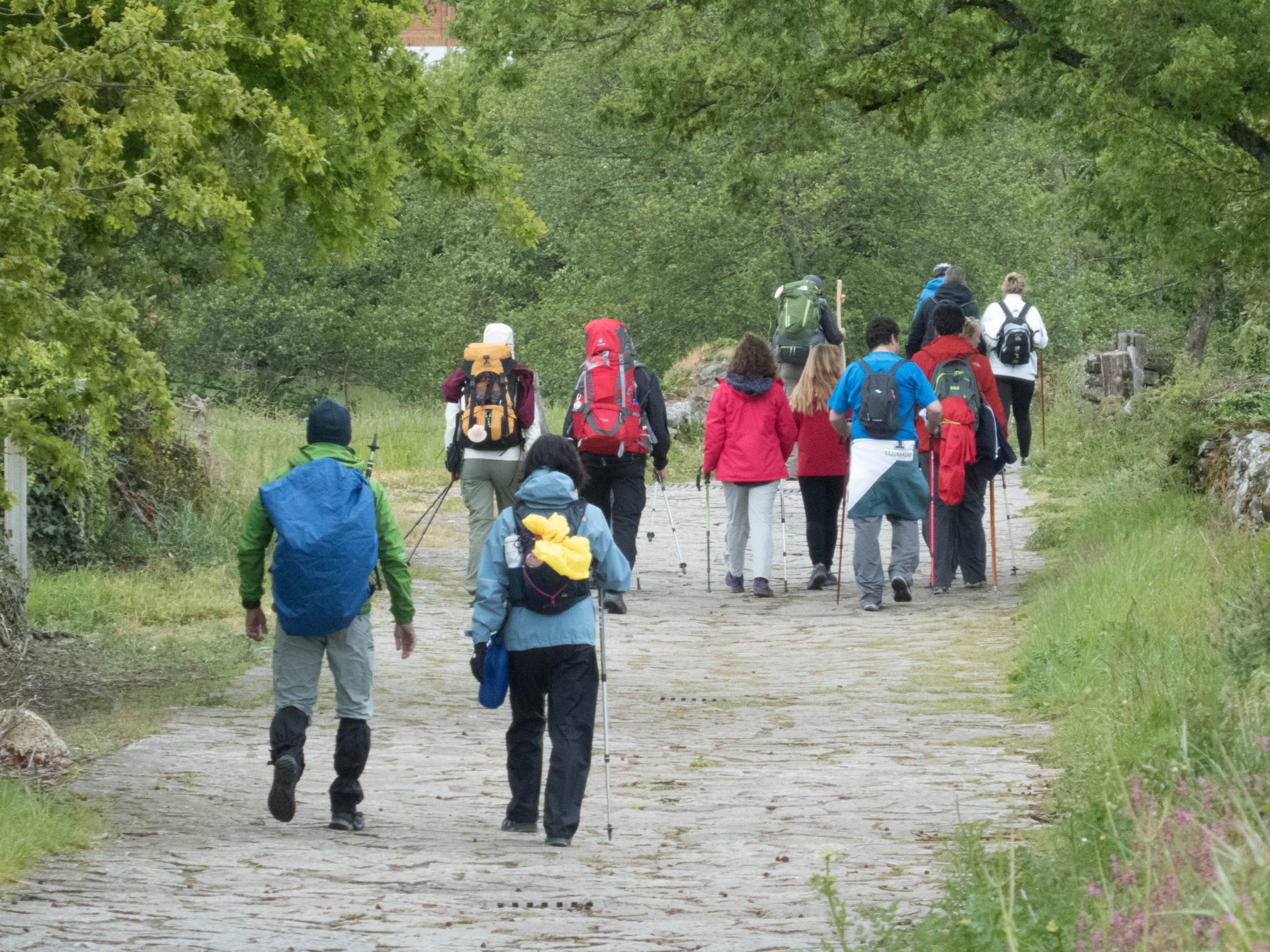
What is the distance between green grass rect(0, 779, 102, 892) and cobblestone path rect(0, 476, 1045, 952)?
10 cm

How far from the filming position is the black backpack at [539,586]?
6691 mm

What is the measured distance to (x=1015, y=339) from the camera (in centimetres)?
1664

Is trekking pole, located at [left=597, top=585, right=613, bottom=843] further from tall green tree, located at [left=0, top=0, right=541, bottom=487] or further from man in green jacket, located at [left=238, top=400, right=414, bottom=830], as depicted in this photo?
tall green tree, located at [left=0, top=0, right=541, bottom=487]

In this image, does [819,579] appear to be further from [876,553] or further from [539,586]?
[539,586]

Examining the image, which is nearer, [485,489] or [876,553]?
[485,489]

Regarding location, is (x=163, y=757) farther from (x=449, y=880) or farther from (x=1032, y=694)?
(x=1032, y=694)

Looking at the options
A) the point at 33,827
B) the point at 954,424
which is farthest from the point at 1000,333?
the point at 33,827

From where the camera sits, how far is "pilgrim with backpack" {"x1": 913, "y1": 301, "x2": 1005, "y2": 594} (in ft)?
41.8

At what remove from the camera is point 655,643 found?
11.9 meters

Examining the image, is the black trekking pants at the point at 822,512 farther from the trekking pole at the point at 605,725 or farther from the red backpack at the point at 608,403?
the trekking pole at the point at 605,725

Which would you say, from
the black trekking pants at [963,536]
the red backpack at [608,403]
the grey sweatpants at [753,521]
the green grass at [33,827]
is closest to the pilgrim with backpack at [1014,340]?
the black trekking pants at [963,536]

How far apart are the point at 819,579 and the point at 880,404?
7.39 ft

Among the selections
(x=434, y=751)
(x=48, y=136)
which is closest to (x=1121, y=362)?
(x=434, y=751)

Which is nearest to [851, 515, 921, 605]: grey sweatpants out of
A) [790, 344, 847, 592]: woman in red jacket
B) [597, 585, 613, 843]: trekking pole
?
[790, 344, 847, 592]: woman in red jacket
